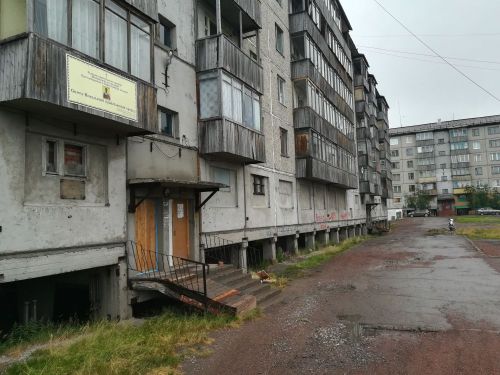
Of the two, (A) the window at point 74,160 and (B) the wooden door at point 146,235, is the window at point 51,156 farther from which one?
(B) the wooden door at point 146,235

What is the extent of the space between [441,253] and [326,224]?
779 centimetres

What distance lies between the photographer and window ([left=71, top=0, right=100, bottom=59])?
8.23 m

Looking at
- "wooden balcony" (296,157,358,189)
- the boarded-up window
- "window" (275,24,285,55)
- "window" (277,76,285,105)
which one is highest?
"window" (275,24,285,55)

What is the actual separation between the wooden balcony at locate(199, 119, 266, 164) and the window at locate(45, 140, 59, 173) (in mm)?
5988

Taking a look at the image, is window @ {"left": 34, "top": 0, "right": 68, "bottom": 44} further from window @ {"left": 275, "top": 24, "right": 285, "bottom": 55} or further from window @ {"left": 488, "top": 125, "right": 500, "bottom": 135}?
window @ {"left": 488, "top": 125, "right": 500, "bottom": 135}

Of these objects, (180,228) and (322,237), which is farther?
(322,237)

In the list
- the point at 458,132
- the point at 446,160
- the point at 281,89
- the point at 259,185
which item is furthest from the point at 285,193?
the point at 458,132

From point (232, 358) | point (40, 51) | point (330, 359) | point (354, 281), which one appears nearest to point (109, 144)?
point (40, 51)

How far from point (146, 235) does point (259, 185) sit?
8.37m

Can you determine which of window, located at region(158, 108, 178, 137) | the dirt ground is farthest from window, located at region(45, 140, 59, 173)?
the dirt ground

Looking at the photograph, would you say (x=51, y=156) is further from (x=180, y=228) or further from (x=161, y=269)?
(x=180, y=228)

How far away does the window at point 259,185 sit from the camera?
18.4 meters

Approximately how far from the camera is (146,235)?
1133 centimetres

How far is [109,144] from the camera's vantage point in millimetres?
9883
